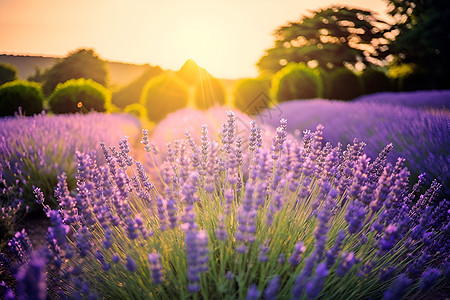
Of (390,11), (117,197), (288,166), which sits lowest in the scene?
(117,197)

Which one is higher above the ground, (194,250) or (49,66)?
(49,66)

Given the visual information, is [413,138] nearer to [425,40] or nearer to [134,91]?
[425,40]

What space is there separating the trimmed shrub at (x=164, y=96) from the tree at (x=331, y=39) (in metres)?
17.7

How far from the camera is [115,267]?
170cm

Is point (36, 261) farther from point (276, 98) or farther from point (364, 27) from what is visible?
point (364, 27)

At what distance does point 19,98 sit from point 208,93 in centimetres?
783

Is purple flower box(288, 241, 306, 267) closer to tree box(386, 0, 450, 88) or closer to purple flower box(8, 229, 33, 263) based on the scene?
purple flower box(8, 229, 33, 263)

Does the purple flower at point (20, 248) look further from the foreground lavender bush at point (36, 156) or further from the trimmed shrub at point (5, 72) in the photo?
the trimmed shrub at point (5, 72)

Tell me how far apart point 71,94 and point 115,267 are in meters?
9.44

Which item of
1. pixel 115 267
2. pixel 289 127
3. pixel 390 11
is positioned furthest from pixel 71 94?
pixel 390 11

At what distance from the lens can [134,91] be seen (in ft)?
92.8

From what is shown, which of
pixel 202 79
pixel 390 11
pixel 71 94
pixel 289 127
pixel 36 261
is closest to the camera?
pixel 36 261

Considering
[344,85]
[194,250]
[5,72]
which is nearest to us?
[194,250]

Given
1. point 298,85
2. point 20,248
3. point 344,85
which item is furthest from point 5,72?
point 344,85
